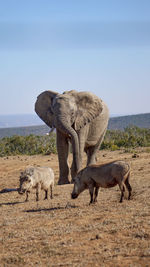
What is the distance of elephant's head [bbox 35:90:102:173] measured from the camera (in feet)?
54.8

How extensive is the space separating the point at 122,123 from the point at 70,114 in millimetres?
111790

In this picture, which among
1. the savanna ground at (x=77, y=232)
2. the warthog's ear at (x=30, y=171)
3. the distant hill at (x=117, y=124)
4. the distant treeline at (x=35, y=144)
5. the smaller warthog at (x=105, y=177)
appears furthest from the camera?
the distant hill at (x=117, y=124)

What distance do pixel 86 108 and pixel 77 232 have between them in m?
10.1

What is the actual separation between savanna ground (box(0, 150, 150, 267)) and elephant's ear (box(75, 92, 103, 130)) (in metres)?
5.06

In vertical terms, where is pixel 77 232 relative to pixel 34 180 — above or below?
above

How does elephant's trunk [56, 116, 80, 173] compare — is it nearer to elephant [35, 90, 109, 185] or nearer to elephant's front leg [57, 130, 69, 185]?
elephant [35, 90, 109, 185]

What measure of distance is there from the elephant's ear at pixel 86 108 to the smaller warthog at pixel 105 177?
5850mm

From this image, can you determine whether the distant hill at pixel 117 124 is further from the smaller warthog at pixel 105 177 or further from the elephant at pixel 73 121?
the smaller warthog at pixel 105 177

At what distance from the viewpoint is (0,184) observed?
19.0 m

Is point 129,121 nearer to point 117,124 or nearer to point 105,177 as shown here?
point 117,124

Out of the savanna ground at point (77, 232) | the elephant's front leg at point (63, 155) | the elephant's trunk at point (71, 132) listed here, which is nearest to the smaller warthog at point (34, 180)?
the savanna ground at point (77, 232)

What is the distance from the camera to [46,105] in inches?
724

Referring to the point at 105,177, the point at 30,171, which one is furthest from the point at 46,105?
the point at 105,177

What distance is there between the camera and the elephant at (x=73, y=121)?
1681cm
